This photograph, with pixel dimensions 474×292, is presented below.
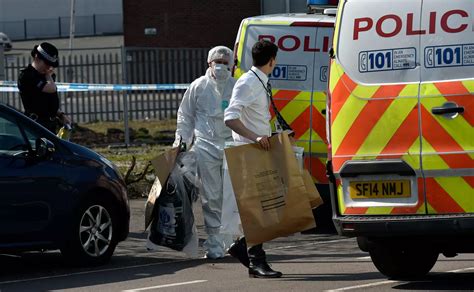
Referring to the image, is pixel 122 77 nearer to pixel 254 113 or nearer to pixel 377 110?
pixel 254 113

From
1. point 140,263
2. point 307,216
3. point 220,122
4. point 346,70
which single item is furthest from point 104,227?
point 346,70

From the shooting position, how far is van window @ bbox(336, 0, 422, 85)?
855 cm

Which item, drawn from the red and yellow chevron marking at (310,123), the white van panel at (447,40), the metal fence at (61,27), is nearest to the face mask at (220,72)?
the red and yellow chevron marking at (310,123)

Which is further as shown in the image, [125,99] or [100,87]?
[125,99]

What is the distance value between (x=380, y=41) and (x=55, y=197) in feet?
10.6

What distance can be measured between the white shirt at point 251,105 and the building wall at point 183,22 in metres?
34.6

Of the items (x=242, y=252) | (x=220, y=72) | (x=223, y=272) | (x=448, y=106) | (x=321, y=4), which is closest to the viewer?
(x=448, y=106)

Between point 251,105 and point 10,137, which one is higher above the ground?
point 251,105

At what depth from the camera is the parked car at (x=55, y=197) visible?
1006cm

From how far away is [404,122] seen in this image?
8508 millimetres

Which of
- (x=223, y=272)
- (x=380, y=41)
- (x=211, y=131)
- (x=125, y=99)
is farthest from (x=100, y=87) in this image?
(x=380, y=41)

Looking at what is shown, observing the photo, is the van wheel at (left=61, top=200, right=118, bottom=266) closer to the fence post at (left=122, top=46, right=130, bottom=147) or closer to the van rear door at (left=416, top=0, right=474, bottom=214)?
the van rear door at (left=416, top=0, right=474, bottom=214)

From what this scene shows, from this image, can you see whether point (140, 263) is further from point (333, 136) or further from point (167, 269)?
point (333, 136)

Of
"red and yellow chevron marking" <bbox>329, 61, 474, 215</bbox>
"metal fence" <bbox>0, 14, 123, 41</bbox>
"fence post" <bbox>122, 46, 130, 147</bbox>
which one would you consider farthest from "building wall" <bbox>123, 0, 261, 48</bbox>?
"red and yellow chevron marking" <bbox>329, 61, 474, 215</bbox>
